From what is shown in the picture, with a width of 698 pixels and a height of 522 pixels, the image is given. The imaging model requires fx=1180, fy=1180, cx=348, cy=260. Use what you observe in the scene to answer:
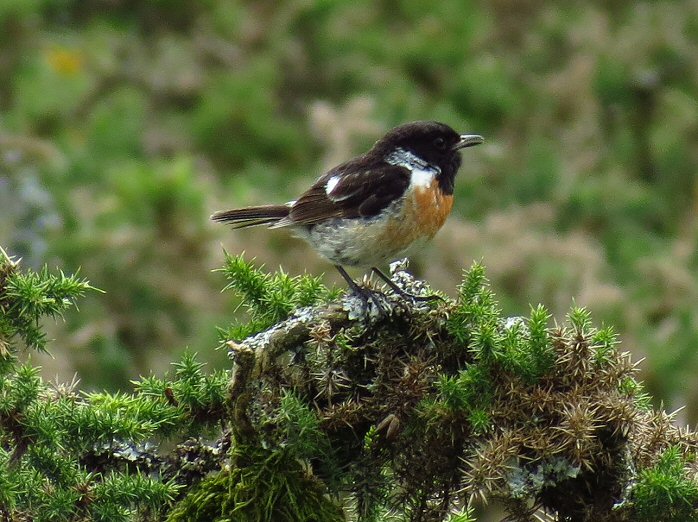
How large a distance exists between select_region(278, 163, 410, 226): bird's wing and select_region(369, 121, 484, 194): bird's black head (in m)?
0.12

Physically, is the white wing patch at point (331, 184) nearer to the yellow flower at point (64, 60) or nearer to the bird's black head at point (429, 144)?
the bird's black head at point (429, 144)

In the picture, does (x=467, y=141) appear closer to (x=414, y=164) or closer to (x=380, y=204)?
(x=414, y=164)

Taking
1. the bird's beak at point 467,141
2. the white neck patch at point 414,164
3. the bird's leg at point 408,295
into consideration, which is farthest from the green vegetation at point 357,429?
the bird's beak at point 467,141

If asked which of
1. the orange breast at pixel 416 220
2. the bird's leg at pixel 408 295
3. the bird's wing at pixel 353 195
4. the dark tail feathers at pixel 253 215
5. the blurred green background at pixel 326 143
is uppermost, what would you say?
the blurred green background at pixel 326 143

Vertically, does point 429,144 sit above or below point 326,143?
below

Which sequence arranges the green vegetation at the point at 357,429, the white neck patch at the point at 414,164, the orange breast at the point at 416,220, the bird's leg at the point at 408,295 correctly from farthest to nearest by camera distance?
the white neck patch at the point at 414,164, the orange breast at the point at 416,220, the bird's leg at the point at 408,295, the green vegetation at the point at 357,429

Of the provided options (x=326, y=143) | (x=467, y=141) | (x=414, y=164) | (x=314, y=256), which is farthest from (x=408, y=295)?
(x=326, y=143)

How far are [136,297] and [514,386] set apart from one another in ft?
19.7

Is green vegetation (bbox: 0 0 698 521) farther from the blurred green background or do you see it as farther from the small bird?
the small bird

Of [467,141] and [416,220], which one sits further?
[467,141]

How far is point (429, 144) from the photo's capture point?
5.56 m

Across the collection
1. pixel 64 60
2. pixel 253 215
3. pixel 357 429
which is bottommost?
pixel 357 429

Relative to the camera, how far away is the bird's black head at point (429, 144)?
18.1 feet

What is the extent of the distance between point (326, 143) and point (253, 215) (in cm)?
388
